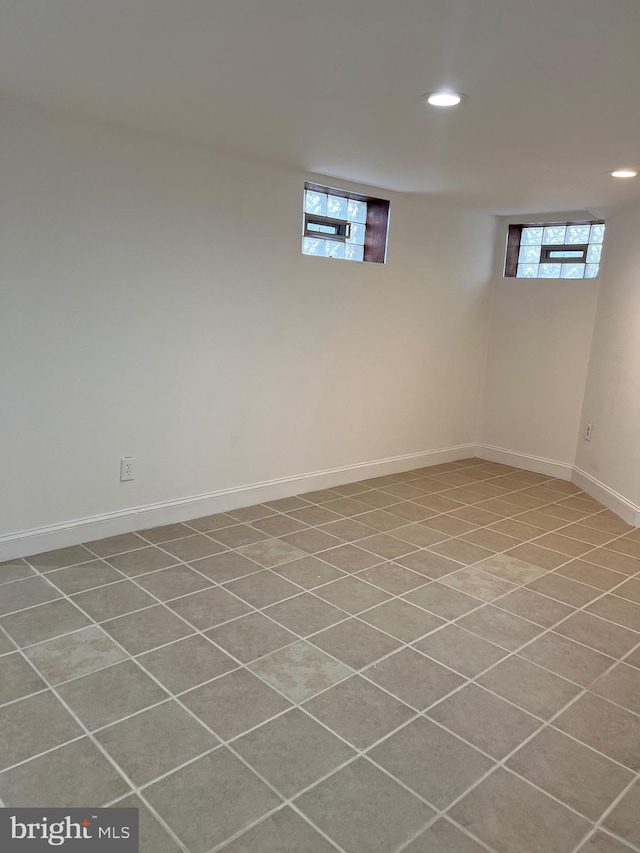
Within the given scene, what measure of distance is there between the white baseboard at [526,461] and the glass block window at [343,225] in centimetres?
213

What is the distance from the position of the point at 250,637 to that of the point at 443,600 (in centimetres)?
93

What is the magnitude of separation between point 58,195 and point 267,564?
2.01 meters

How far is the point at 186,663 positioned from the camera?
2.30 meters

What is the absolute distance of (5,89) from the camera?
A: 8.44ft

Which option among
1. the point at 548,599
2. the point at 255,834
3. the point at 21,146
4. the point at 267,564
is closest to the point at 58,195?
the point at 21,146

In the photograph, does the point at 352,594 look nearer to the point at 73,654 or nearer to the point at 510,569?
the point at 510,569

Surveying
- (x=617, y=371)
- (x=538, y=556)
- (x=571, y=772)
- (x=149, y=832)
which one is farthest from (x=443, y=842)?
(x=617, y=371)

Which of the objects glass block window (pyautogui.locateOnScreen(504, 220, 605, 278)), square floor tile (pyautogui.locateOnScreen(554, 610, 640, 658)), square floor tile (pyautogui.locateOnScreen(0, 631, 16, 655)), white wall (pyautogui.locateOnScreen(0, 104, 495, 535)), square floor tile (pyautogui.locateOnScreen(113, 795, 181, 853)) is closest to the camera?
square floor tile (pyautogui.locateOnScreen(113, 795, 181, 853))

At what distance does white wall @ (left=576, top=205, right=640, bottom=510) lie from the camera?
13.8ft

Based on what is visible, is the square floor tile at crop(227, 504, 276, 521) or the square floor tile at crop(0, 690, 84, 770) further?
the square floor tile at crop(227, 504, 276, 521)

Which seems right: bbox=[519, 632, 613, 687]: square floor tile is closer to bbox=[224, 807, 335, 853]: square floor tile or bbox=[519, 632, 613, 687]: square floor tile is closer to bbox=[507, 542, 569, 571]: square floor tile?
Answer: bbox=[507, 542, 569, 571]: square floor tile

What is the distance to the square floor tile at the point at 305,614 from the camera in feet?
8.54

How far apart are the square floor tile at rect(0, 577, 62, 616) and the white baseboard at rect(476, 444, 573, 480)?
399 cm

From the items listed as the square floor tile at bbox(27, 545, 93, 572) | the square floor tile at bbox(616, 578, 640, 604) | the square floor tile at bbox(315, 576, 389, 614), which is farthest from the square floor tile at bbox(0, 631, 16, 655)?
the square floor tile at bbox(616, 578, 640, 604)
